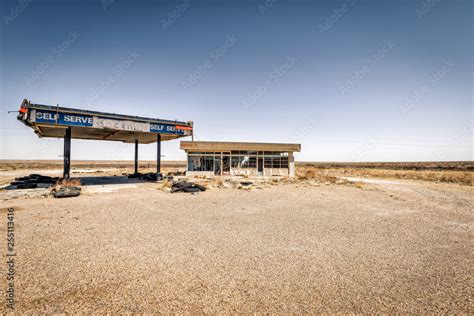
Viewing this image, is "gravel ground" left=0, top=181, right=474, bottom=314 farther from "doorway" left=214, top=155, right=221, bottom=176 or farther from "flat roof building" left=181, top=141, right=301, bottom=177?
"doorway" left=214, top=155, right=221, bottom=176

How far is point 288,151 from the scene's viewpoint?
92.3ft

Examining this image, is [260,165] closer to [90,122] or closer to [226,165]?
[226,165]

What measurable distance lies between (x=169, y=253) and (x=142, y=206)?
573 cm

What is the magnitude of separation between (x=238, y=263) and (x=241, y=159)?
2405 cm

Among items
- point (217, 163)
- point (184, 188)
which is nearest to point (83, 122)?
point (184, 188)

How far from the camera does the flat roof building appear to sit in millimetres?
27538

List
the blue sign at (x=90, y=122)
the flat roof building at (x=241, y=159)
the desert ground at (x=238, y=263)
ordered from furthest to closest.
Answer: the flat roof building at (x=241, y=159) → the blue sign at (x=90, y=122) → the desert ground at (x=238, y=263)

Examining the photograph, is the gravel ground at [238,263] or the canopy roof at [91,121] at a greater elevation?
the canopy roof at [91,121]

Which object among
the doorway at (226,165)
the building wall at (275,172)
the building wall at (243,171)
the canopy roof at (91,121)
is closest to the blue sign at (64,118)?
the canopy roof at (91,121)

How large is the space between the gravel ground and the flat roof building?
1920 cm

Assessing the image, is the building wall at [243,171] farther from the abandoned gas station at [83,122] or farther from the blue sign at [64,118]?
the blue sign at [64,118]

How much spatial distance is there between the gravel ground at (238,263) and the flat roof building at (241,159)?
1920cm

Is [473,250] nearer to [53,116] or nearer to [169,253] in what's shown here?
[169,253]

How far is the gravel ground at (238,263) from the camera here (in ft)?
10.5
